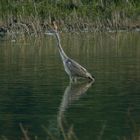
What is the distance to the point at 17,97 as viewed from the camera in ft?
54.1

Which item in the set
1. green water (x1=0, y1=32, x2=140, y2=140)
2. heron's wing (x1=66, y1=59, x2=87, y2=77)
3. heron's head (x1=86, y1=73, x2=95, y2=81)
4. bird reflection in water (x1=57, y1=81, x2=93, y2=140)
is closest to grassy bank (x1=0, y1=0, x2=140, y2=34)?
green water (x1=0, y1=32, x2=140, y2=140)

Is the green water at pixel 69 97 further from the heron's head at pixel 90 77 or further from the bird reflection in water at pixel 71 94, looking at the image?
the heron's head at pixel 90 77

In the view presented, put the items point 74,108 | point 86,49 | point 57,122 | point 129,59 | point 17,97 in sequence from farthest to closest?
point 86,49 < point 129,59 < point 17,97 < point 74,108 < point 57,122

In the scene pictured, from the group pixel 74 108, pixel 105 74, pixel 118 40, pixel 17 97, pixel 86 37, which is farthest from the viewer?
pixel 86 37

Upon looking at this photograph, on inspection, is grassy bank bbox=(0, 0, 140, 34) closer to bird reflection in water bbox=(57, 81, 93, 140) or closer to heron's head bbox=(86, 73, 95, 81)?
heron's head bbox=(86, 73, 95, 81)

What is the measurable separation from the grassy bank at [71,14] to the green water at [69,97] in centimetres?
1421

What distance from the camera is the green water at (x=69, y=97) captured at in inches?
504

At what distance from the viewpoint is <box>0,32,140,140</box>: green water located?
12.8 metres

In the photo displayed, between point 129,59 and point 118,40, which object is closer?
point 129,59

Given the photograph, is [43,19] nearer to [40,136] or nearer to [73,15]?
[73,15]

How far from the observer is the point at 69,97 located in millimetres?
16594

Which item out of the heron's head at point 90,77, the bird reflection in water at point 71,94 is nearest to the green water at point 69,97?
the bird reflection in water at point 71,94

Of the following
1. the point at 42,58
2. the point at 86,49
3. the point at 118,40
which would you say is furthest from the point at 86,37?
the point at 42,58

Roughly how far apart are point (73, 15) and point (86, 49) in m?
15.8
